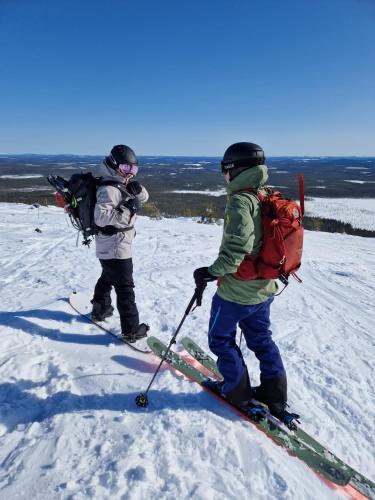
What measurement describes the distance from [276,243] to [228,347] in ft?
3.15

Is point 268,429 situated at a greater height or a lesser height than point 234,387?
lesser

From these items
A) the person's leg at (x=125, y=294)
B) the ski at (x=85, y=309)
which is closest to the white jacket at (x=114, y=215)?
the person's leg at (x=125, y=294)

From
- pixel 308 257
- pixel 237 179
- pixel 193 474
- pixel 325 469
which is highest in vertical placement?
pixel 237 179

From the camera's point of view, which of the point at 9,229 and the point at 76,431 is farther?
the point at 9,229

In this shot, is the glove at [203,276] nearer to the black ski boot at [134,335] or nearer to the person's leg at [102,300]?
the black ski boot at [134,335]

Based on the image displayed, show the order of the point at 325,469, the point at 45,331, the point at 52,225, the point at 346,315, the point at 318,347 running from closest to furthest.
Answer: the point at 325,469 < the point at 45,331 < the point at 318,347 < the point at 346,315 < the point at 52,225

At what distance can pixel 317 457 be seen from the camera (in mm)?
2461

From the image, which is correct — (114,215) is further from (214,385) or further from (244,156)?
(214,385)

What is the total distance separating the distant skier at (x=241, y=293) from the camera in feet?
7.70

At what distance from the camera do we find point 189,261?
27.4 ft

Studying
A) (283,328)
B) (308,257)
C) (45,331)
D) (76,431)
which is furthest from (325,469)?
(308,257)

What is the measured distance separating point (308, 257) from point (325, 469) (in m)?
7.90

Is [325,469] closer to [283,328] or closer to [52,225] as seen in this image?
[283,328]

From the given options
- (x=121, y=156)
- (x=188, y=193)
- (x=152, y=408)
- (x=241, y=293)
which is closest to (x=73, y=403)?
(x=152, y=408)
